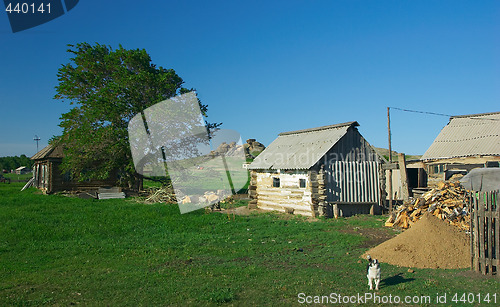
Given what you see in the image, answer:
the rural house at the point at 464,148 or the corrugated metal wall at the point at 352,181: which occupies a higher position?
the rural house at the point at 464,148

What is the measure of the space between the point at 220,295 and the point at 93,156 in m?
24.3

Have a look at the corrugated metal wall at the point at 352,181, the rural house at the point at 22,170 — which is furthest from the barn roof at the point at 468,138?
the rural house at the point at 22,170

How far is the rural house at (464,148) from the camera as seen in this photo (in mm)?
21750

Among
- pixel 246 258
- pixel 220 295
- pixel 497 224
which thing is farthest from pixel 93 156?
pixel 497 224

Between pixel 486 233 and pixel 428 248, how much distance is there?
186 cm

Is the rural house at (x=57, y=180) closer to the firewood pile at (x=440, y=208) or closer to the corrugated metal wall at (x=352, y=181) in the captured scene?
the corrugated metal wall at (x=352, y=181)

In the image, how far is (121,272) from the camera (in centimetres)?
930

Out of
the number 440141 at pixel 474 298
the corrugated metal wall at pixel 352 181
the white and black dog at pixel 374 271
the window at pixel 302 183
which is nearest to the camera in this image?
the number 440141 at pixel 474 298

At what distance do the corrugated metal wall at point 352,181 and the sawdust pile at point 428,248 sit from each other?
8.42 metres

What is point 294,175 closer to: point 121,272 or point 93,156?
point 121,272
